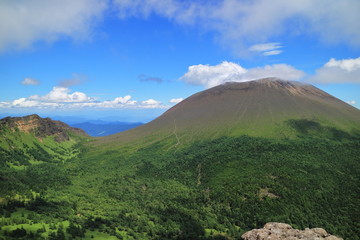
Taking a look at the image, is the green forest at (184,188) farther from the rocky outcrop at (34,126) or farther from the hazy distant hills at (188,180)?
the rocky outcrop at (34,126)

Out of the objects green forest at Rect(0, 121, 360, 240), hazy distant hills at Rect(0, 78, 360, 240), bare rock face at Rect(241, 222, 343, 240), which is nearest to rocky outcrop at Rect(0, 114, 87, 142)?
hazy distant hills at Rect(0, 78, 360, 240)

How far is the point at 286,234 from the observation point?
170 feet

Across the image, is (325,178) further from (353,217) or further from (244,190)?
(244,190)

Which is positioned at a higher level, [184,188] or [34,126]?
[34,126]

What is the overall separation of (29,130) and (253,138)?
5919 inches

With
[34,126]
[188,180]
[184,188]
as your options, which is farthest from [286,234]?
[34,126]

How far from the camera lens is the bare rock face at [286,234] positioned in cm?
4878

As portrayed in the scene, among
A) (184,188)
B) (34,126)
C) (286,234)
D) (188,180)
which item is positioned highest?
(34,126)

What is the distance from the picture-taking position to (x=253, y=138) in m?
159

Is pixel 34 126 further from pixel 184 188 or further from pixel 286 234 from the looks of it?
pixel 286 234

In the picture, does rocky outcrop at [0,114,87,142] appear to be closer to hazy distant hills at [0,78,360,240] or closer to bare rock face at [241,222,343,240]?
hazy distant hills at [0,78,360,240]

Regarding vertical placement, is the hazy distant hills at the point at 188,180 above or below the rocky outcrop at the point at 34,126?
below

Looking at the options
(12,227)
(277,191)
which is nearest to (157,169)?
(277,191)

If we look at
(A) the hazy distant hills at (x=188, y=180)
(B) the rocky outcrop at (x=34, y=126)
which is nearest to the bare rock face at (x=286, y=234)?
(A) the hazy distant hills at (x=188, y=180)
